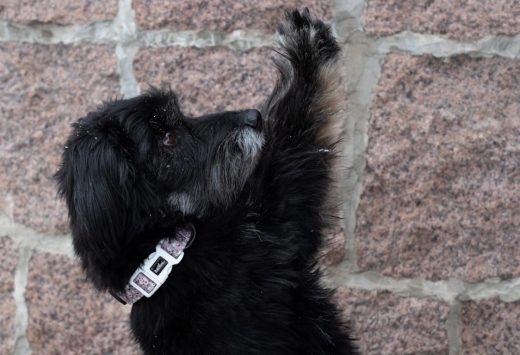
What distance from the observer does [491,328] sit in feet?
8.55

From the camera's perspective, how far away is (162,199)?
7.24 feet

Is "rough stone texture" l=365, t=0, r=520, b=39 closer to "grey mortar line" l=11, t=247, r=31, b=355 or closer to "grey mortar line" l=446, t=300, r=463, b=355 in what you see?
"grey mortar line" l=446, t=300, r=463, b=355

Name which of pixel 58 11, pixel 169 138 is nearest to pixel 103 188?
pixel 169 138

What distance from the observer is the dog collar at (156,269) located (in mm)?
2088

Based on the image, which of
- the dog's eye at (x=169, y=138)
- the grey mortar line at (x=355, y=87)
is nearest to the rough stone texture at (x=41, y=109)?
the dog's eye at (x=169, y=138)

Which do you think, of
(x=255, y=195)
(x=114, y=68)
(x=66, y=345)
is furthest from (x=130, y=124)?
(x=66, y=345)

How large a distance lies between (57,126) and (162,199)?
2.87 ft

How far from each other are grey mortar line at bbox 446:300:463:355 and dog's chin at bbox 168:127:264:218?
43.2 inches

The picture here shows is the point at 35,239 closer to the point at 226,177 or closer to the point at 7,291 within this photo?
the point at 7,291

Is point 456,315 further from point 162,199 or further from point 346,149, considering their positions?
point 162,199

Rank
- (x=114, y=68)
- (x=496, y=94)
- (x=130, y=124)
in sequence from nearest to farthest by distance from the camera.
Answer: (x=130, y=124) → (x=496, y=94) → (x=114, y=68)

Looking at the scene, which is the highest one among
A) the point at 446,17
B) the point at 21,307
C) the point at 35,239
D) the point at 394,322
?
the point at 446,17

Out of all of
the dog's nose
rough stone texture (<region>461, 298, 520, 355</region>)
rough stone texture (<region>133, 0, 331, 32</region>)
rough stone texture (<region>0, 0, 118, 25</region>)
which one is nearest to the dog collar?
the dog's nose

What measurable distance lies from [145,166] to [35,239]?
994 millimetres
